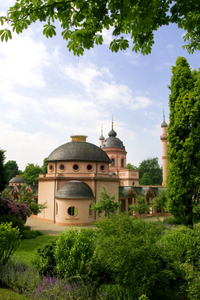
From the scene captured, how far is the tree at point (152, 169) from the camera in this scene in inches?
3430

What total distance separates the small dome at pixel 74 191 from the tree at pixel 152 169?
65857 millimetres

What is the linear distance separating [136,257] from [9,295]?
453 cm

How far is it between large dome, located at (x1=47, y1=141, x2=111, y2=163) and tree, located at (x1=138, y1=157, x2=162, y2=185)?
206ft

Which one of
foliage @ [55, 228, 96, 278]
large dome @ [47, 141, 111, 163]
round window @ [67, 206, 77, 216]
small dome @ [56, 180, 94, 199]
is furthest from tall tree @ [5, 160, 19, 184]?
foliage @ [55, 228, 96, 278]

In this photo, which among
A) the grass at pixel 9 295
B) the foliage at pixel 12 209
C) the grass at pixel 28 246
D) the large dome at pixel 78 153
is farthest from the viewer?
the large dome at pixel 78 153

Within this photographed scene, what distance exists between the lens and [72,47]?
432cm

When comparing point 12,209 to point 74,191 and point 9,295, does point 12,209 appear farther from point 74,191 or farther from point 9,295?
point 9,295

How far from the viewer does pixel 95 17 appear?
432 centimetres

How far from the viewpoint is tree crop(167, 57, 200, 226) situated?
57.0ft

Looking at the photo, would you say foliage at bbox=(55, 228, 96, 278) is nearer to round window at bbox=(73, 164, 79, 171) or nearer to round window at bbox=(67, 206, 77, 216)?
round window at bbox=(67, 206, 77, 216)

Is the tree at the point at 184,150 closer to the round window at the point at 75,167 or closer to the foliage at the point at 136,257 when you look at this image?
the foliage at the point at 136,257

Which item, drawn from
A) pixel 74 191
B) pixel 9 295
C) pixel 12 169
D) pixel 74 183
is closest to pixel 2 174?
pixel 74 191

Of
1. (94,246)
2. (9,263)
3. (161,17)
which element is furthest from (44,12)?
(9,263)

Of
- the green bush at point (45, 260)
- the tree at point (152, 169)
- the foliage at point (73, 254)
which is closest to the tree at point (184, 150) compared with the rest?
the foliage at point (73, 254)
